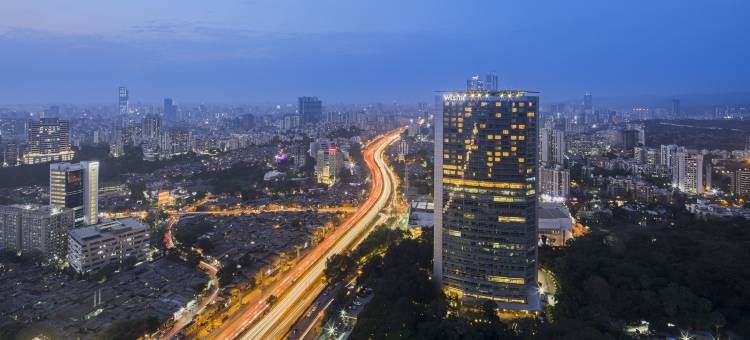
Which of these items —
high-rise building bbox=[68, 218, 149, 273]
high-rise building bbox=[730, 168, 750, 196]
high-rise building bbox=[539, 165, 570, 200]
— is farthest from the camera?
high-rise building bbox=[539, 165, 570, 200]

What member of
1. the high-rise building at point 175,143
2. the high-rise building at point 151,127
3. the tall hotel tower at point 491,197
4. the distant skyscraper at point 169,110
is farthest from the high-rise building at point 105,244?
the distant skyscraper at point 169,110

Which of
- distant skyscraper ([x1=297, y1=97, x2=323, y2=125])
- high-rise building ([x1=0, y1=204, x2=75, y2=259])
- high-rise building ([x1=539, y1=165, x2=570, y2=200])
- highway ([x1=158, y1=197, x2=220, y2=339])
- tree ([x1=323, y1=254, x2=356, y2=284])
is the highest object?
distant skyscraper ([x1=297, y1=97, x2=323, y2=125])

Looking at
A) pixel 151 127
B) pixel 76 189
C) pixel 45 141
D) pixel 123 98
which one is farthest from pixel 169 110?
pixel 76 189

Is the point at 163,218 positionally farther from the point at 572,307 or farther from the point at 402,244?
the point at 572,307

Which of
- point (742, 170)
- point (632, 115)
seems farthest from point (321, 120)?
point (742, 170)

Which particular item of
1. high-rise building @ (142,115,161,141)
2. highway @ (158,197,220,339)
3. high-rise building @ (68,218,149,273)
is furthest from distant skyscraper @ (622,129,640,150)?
high-rise building @ (142,115,161,141)

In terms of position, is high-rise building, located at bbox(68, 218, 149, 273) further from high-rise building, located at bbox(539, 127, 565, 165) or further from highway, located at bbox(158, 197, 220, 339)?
high-rise building, located at bbox(539, 127, 565, 165)

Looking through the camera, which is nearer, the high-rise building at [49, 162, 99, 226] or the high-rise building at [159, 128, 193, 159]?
the high-rise building at [49, 162, 99, 226]
